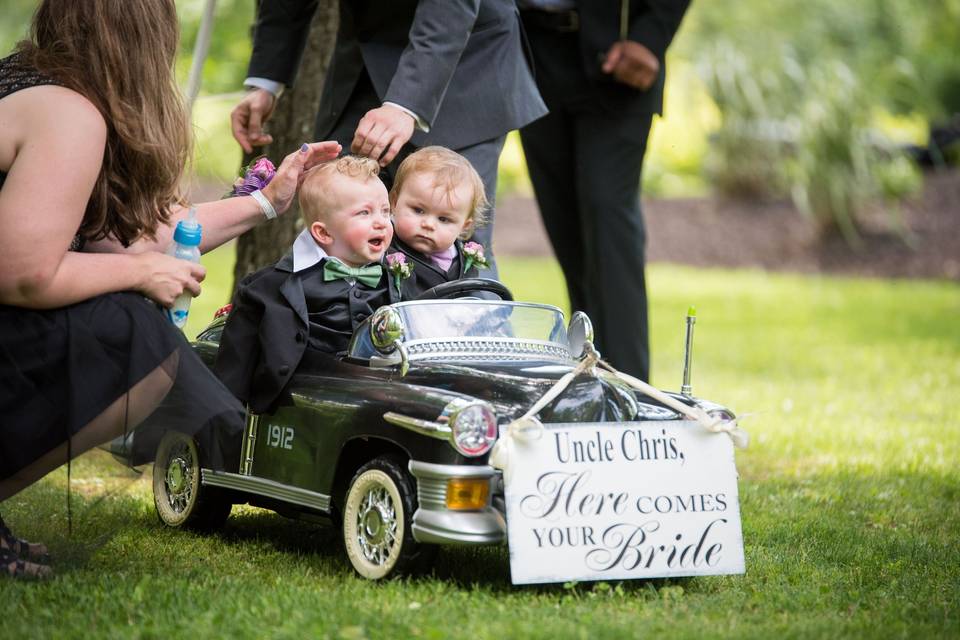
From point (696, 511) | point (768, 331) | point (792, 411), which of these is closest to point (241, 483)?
point (696, 511)

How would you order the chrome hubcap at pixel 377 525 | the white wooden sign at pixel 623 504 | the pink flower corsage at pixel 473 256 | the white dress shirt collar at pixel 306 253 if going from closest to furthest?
the white wooden sign at pixel 623 504 → the chrome hubcap at pixel 377 525 → the white dress shirt collar at pixel 306 253 → the pink flower corsage at pixel 473 256

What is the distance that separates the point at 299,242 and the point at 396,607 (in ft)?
3.83

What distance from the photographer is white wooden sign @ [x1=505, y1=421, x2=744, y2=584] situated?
2990 millimetres

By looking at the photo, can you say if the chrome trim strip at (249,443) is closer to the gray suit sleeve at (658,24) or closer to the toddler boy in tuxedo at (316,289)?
the toddler boy in tuxedo at (316,289)

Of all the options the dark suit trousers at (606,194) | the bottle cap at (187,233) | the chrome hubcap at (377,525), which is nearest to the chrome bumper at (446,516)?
the chrome hubcap at (377,525)

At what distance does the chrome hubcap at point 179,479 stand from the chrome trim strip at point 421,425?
1020 mm

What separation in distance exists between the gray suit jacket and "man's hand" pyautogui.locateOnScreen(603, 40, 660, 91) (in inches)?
34.4

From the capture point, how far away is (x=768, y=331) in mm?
10086

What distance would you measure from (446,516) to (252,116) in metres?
2.01

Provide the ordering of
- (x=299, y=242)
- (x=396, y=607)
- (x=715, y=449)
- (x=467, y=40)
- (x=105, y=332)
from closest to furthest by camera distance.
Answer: (x=396, y=607) < (x=105, y=332) < (x=715, y=449) < (x=299, y=242) < (x=467, y=40)

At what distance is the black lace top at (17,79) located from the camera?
9.90 feet

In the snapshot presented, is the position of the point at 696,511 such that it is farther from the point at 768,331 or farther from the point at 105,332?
the point at 768,331

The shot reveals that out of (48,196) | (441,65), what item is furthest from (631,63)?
(48,196)

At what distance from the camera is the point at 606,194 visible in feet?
17.6
